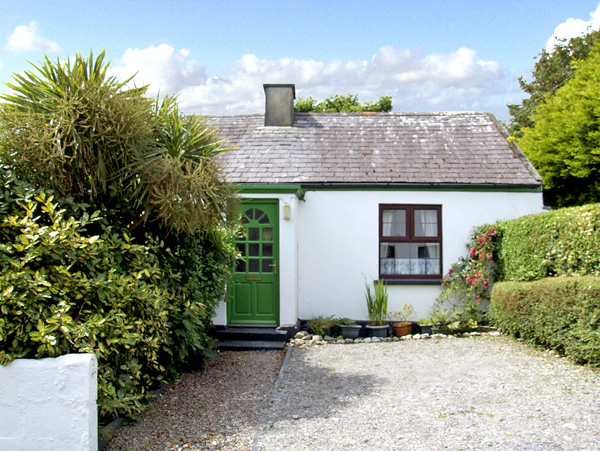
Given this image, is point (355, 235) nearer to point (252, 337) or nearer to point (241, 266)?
point (241, 266)

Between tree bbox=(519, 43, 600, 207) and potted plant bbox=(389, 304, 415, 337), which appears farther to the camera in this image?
tree bbox=(519, 43, 600, 207)

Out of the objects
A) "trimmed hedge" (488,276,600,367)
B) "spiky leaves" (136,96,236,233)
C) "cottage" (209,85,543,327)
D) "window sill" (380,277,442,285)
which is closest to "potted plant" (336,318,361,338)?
"cottage" (209,85,543,327)

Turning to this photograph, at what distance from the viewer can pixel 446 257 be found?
35.0 feet

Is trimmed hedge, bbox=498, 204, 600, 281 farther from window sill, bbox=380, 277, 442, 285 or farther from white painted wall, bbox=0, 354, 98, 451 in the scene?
white painted wall, bbox=0, 354, 98, 451

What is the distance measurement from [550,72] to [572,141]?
14.7 metres

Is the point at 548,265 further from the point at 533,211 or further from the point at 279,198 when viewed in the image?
A: the point at 279,198

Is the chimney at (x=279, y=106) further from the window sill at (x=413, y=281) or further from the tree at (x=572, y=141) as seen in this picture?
the tree at (x=572, y=141)

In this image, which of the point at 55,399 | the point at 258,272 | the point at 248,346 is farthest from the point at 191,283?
the point at 258,272

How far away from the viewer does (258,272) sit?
9773 millimetres

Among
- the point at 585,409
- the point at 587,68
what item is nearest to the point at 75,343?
the point at 585,409

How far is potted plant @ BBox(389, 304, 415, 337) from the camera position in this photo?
10.1m

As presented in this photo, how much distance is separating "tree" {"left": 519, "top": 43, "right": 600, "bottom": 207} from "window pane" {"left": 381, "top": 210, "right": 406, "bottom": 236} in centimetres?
726

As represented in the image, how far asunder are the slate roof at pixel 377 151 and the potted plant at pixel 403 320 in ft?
9.09

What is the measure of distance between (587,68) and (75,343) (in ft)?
55.9
